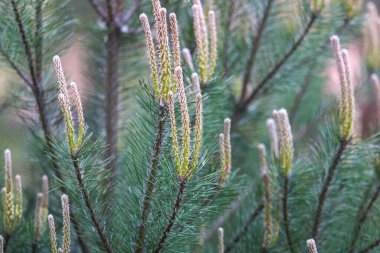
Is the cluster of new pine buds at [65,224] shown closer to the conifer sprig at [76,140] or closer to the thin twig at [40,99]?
the conifer sprig at [76,140]

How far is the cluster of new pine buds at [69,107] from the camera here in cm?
84

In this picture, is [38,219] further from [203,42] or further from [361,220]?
[361,220]

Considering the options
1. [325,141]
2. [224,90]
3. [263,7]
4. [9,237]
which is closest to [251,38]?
[263,7]

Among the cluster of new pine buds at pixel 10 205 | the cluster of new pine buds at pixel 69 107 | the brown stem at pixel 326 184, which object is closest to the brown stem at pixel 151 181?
the cluster of new pine buds at pixel 69 107

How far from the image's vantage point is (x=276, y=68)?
1.45 meters

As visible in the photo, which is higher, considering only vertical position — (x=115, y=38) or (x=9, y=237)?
(x=115, y=38)

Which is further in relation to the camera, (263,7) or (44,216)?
(263,7)

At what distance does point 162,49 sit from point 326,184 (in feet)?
1.49

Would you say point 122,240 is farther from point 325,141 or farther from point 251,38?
point 251,38

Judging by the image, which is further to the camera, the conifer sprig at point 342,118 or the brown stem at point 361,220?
the brown stem at point 361,220

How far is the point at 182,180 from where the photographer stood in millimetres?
879

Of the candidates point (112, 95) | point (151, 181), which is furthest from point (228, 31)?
point (151, 181)

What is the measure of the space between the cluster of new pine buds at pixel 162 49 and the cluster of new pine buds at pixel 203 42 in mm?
162

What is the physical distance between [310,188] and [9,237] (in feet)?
1.97
